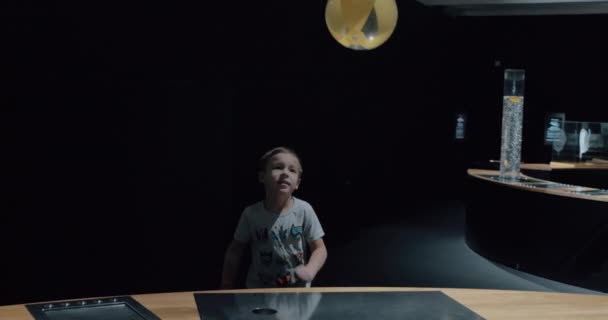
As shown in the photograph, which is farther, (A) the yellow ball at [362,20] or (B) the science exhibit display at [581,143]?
(B) the science exhibit display at [581,143]

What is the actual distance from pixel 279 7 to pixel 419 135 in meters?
5.66

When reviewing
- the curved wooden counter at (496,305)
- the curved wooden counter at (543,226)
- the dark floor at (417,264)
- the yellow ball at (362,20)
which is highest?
the yellow ball at (362,20)

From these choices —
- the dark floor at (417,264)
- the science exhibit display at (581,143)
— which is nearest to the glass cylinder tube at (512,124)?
the dark floor at (417,264)

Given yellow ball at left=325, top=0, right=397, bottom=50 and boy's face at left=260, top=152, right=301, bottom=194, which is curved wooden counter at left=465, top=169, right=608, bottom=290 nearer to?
boy's face at left=260, top=152, right=301, bottom=194

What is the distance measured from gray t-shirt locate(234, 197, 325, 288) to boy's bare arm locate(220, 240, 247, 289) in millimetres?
36

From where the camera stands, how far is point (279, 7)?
21.5 feet

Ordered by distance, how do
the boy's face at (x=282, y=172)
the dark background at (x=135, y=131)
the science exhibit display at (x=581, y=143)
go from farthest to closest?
1. the science exhibit display at (x=581, y=143)
2. the dark background at (x=135, y=131)
3. the boy's face at (x=282, y=172)

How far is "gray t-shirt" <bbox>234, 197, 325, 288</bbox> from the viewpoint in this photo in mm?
2971

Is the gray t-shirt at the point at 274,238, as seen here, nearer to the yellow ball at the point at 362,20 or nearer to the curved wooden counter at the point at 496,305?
the curved wooden counter at the point at 496,305

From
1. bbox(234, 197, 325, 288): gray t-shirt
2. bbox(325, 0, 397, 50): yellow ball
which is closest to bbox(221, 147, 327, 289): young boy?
bbox(234, 197, 325, 288): gray t-shirt

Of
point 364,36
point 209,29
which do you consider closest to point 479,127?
point 209,29

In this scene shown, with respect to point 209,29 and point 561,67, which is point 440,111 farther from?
point 209,29

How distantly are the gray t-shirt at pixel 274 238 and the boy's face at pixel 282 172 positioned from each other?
14 cm

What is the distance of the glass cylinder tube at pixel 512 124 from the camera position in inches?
285
